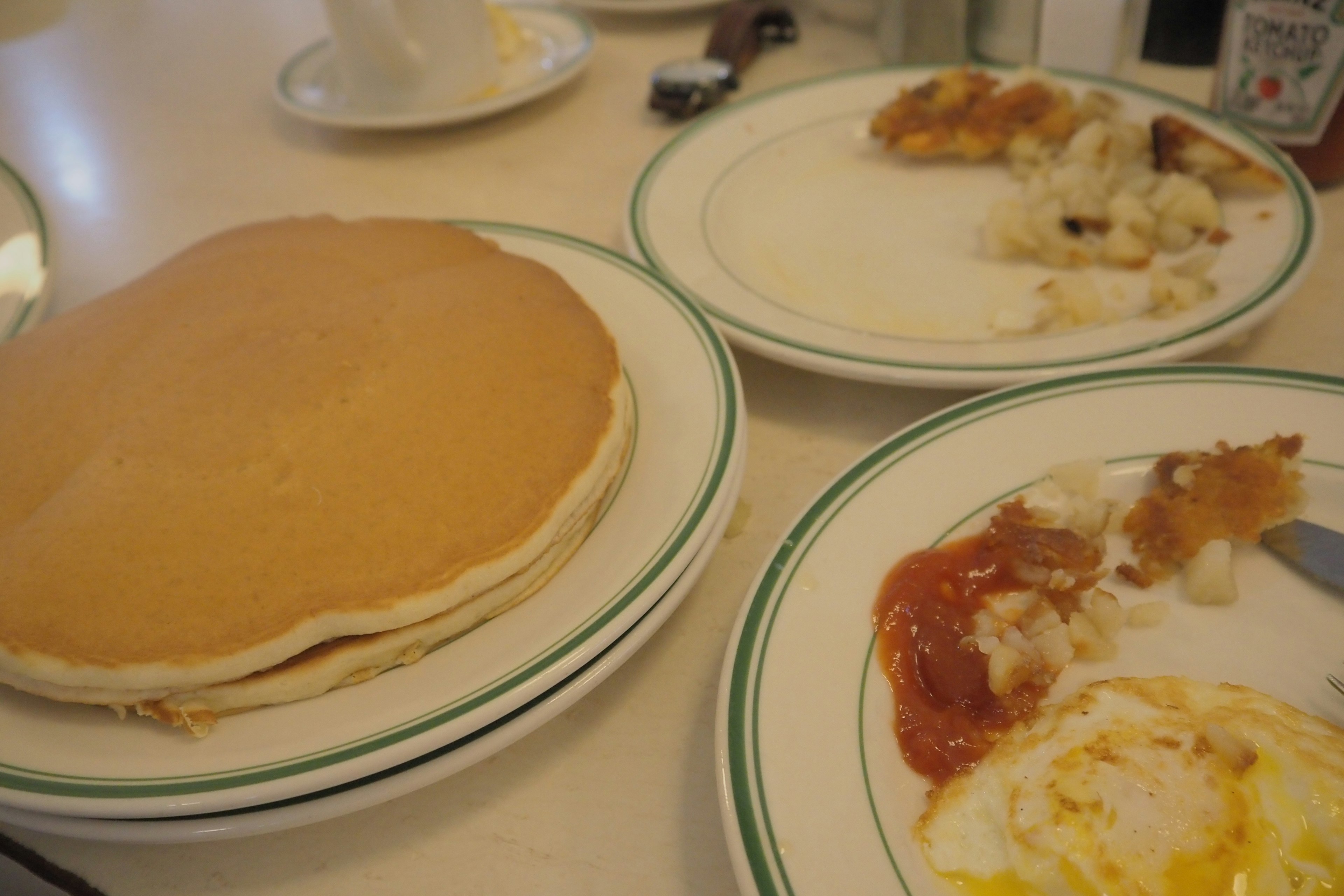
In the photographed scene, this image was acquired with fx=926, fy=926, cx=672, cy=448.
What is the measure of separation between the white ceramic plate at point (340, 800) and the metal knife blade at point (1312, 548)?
2.04ft

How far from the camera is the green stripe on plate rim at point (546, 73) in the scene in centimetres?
191

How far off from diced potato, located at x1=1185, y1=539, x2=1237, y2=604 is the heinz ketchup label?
91 cm

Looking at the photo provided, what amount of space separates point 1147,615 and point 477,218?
50.6 inches

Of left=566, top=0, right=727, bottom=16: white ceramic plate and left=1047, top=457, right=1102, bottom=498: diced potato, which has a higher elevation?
left=566, top=0, right=727, bottom=16: white ceramic plate

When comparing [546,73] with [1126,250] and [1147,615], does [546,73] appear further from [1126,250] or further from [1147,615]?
[1147,615]

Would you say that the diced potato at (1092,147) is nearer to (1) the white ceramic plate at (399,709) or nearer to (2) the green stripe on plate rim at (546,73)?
(1) the white ceramic plate at (399,709)

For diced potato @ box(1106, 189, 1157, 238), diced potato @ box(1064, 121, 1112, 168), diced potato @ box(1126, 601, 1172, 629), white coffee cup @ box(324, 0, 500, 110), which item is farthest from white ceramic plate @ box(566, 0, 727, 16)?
diced potato @ box(1126, 601, 1172, 629)

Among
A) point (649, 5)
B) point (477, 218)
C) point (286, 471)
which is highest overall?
point (286, 471)

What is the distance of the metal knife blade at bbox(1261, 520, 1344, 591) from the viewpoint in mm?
819

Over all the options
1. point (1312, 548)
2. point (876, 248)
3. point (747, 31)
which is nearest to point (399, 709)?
point (1312, 548)

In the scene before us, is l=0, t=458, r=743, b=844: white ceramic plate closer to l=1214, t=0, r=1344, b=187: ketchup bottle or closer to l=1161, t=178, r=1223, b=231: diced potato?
l=1161, t=178, r=1223, b=231: diced potato

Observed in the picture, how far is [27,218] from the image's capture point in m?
1.43

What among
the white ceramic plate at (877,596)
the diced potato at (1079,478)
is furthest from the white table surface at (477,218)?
the diced potato at (1079,478)

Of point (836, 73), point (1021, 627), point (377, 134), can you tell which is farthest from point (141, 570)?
point (836, 73)
